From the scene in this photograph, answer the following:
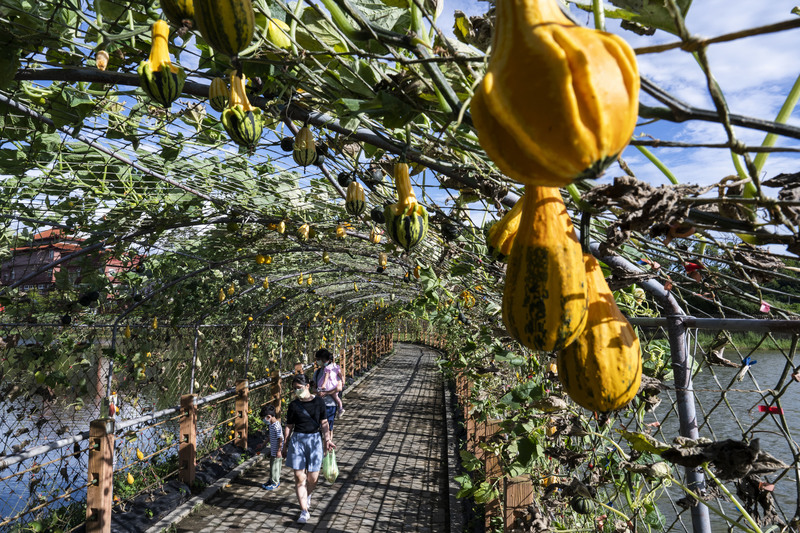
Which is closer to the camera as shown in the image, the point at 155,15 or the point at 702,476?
the point at 702,476

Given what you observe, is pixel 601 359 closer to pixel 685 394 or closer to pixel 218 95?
pixel 685 394

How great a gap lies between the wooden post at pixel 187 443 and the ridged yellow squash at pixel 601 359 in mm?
6710

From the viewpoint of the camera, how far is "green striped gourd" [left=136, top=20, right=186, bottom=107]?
4.63 feet

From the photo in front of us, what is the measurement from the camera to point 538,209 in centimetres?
76

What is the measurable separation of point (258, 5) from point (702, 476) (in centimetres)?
184

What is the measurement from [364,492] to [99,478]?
3.57 metres

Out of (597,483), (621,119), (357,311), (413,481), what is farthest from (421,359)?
(621,119)

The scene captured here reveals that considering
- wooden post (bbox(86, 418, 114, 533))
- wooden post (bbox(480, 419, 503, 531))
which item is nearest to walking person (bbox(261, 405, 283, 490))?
wooden post (bbox(86, 418, 114, 533))

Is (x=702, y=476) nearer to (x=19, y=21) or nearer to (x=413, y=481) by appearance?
(x=19, y=21)

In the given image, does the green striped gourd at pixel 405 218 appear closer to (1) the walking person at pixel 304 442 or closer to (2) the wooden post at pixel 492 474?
(2) the wooden post at pixel 492 474

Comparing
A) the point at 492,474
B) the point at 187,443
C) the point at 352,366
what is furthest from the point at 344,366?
the point at 492,474

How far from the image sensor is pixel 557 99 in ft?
1.58

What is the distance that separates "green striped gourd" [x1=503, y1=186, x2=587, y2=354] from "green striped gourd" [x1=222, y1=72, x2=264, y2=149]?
1187 millimetres

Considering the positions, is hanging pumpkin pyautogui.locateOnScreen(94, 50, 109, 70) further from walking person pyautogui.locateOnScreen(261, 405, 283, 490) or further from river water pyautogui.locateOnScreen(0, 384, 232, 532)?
walking person pyautogui.locateOnScreen(261, 405, 283, 490)
